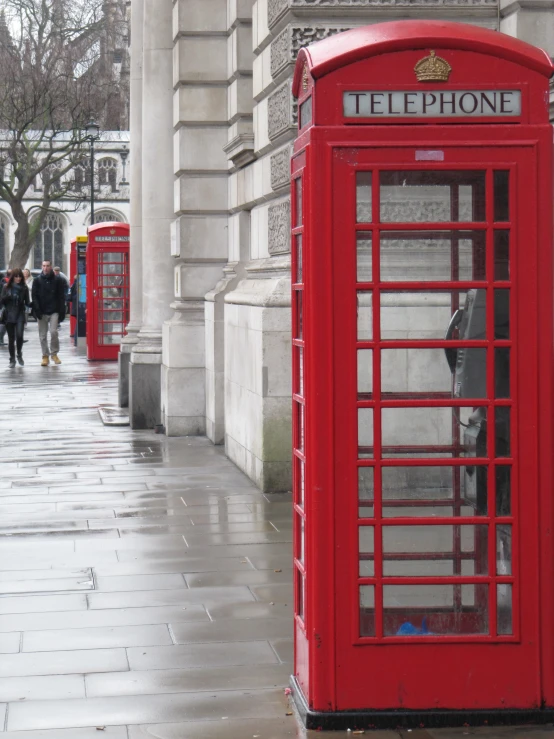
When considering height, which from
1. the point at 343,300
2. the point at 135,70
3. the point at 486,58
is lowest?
the point at 343,300

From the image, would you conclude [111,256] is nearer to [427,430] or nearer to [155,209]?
[155,209]

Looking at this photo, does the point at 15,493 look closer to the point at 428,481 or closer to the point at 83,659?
the point at 83,659

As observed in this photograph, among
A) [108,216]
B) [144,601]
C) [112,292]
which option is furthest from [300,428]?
[108,216]

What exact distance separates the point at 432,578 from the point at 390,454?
418 millimetres

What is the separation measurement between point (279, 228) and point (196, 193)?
355 cm

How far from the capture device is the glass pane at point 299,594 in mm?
4546

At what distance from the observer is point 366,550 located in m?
4.28

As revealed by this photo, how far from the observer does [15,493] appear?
9609 mm

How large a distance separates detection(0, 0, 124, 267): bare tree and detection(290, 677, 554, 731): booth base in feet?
129

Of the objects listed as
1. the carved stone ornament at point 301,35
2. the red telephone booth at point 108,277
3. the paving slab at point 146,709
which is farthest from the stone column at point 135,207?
the paving slab at point 146,709

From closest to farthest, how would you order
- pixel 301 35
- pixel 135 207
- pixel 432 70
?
pixel 432 70 → pixel 301 35 → pixel 135 207

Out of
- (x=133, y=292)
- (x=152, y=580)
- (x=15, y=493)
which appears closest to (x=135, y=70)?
(x=133, y=292)

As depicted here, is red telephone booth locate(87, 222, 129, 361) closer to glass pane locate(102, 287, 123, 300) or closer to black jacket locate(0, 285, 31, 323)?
glass pane locate(102, 287, 123, 300)

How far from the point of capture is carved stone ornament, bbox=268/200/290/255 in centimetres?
921
